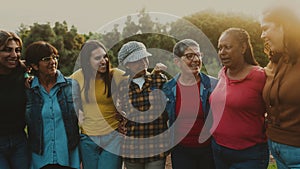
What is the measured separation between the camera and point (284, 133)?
10.6 ft

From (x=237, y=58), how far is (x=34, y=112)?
214cm

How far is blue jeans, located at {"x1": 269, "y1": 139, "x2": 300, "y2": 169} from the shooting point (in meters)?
3.17

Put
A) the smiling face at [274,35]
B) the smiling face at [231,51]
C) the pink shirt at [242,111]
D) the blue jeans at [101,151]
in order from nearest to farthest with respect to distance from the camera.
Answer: the smiling face at [274,35], the pink shirt at [242,111], the smiling face at [231,51], the blue jeans at [101,151]

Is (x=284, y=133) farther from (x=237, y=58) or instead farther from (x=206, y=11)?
(x=206, y=11)

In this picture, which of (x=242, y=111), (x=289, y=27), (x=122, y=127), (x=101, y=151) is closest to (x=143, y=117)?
(x=122, y=127)

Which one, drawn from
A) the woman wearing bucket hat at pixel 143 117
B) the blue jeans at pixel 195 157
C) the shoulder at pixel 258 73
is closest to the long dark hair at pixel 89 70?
the woman wearing bucket hat at pixel 143 117

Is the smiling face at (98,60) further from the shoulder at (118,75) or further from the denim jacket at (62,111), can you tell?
the denim jacket at (62,111)

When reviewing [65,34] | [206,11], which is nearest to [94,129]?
[65,34]

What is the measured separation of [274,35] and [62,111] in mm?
2267

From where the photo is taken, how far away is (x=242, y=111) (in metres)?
→ 3.68

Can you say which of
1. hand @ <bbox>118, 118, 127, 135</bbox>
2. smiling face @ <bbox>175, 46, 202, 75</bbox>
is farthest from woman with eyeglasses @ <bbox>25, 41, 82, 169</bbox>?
smiling face @ <bbox>175, 46, 202, 75</bbox>

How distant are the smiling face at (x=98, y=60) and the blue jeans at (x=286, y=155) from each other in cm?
199

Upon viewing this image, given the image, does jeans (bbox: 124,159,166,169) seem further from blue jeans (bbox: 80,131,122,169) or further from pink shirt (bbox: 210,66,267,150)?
pink shirt (bbox: 210,66,267,150)

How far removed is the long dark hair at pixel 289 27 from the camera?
3.17 meters
